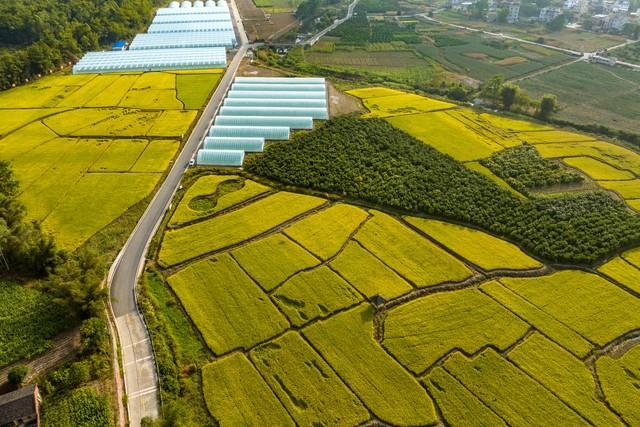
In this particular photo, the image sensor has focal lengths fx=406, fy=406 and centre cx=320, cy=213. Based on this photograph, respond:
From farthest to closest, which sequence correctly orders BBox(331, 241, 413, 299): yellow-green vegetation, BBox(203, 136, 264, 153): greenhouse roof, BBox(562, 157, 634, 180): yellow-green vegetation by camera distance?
BBox(203, 136, 264, 153): greenhouse roof < BBox(562, 157, 634, 180): yellow-green vegetation < BBox(331, 241, 413, 299): yellow-green vegetation

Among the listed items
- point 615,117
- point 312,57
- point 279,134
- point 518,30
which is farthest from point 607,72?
point 279,134

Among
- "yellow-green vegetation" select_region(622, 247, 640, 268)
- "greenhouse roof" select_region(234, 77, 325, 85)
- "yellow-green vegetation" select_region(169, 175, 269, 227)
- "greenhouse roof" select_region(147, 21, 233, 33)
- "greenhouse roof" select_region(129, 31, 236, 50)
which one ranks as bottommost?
"yellow-green vegetation" select_region(622, 247, 640, 268)

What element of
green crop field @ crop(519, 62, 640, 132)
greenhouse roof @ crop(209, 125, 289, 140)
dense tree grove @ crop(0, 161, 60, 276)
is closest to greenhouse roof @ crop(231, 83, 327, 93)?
greenhouse roof @ crop(209, 125, 289, 140)

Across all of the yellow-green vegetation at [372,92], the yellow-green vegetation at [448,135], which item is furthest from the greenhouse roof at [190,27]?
the yellow-green vegetation at [448,135]

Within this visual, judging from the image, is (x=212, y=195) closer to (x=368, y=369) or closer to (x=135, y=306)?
(x=135, y=306)

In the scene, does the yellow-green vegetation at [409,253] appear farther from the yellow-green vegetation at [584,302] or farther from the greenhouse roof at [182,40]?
the greenhouse roof at [182,40]

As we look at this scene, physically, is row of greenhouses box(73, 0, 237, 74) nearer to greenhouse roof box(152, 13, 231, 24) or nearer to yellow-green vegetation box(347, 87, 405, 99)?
greenhouse roof box(152, 13, 231, 24)
